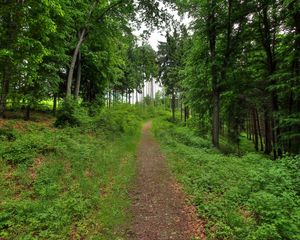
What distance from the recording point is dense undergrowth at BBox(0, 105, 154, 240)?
4828 mm

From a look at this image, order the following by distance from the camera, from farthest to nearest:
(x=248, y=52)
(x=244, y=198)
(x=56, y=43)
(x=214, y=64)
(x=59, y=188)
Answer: (x=56, y=43), (x=248, y=52), (x=214, y=64), (x=59, y=188), (x=244, y=198)

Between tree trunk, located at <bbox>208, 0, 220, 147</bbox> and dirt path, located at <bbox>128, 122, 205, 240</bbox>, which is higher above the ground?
tree trunk, located at <bbox>208, 0, 220, 147</bbox>

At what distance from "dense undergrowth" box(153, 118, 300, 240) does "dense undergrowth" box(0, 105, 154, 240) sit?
2.18m

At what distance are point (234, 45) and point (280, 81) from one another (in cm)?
364

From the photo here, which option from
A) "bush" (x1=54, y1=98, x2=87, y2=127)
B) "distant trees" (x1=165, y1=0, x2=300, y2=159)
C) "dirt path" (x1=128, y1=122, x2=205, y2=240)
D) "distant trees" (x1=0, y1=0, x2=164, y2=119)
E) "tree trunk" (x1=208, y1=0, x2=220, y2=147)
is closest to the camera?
"dirt path" (x1=128, y1=122, x2=205, y2=240)

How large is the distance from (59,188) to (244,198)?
521 cm

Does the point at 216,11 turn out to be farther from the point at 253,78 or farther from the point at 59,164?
the point at 59,164

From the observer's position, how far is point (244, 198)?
236 inches

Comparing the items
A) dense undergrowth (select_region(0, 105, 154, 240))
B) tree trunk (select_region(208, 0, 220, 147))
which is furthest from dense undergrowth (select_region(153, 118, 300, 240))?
tree trunk (select_region(208, 0, 220, 147))

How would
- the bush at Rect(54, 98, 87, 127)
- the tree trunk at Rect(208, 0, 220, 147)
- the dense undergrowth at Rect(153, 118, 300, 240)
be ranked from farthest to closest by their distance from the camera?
the bush at Rect(54, 98, 87, 127), the tree trunk at Rect(208, 0, 220, 147), the dense undergrowth at Rect(153, 118, 300, 240)

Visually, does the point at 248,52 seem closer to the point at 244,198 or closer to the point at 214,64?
the point at 214,64

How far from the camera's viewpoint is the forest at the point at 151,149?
→ 505 cm

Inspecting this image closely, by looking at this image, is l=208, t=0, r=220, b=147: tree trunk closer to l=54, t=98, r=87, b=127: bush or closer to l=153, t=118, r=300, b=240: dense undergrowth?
l=153, t=118, r=300, b=240: dense undergrowth

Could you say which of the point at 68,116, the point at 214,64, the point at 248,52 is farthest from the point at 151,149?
the point at 248,52
